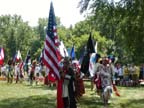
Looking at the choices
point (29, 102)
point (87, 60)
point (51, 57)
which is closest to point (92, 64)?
point (87, 60)

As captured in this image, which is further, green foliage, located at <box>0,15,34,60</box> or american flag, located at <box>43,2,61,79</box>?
green foliage, located at <box>0,15,34,60</box>

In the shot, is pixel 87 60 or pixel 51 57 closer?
pixel 51 57

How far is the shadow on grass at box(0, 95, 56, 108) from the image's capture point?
1866cm

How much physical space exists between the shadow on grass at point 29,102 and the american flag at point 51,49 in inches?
138

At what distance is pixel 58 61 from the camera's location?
15.8 metres

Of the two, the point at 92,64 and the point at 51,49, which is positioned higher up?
the point at 92,64

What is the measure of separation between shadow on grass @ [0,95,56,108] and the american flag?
3.51m

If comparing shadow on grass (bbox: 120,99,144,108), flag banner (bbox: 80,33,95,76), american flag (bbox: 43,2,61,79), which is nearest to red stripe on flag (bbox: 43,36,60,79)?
american flag (bbox: 43,2,61,79)

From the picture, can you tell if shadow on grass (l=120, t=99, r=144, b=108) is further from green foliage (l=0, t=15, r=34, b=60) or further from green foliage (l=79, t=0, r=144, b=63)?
green foliage (l=0, t=15, r=34, b=60)

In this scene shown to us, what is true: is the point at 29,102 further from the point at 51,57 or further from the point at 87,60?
the point at 51,57

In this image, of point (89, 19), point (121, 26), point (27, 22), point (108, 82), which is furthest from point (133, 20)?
point (27, 22)

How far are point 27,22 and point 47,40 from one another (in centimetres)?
10944

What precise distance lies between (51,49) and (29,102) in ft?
15.6

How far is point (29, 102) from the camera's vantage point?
20.0 metres
